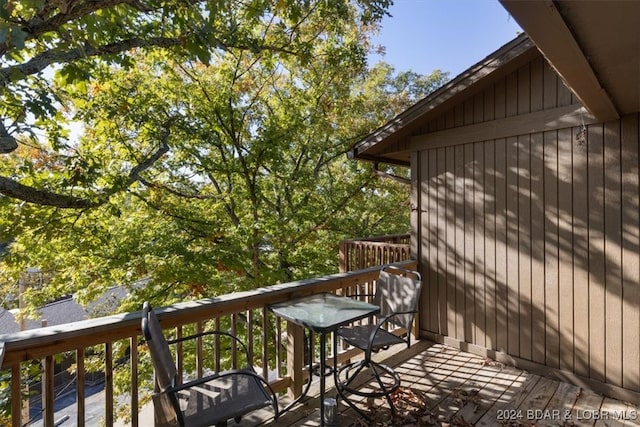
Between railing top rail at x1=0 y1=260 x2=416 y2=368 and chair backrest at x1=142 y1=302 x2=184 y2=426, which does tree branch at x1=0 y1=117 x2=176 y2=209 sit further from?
chair backrest at x1=142 y1=302 x2=184 y2=426

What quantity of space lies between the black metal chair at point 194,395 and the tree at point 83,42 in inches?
62.3

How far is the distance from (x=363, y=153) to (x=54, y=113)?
361 cm

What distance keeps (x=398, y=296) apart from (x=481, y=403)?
3.48 feet

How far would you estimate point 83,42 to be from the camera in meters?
3.23

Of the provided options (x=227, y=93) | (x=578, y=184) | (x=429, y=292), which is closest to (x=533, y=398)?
(x=429, y=292)

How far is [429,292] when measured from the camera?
412 cm

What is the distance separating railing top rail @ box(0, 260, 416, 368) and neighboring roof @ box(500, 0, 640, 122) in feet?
7.48

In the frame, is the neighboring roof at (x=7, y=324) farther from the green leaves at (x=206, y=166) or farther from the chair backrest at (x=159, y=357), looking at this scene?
the chair backrest at (x=159, y=357)

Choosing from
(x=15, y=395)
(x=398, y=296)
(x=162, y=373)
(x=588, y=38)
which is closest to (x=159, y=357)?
(x=162, y=373)

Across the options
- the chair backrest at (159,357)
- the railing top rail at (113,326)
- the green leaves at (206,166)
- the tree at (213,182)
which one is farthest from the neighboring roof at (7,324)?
the chair backrest at (159,357)

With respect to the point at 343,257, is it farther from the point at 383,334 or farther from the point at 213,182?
the point at 213,182

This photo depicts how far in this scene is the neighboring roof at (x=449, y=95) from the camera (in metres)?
A: 3.24

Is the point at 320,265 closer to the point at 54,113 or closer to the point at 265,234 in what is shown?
the point at 265,234

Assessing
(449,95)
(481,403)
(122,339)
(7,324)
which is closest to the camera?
(122,339)
